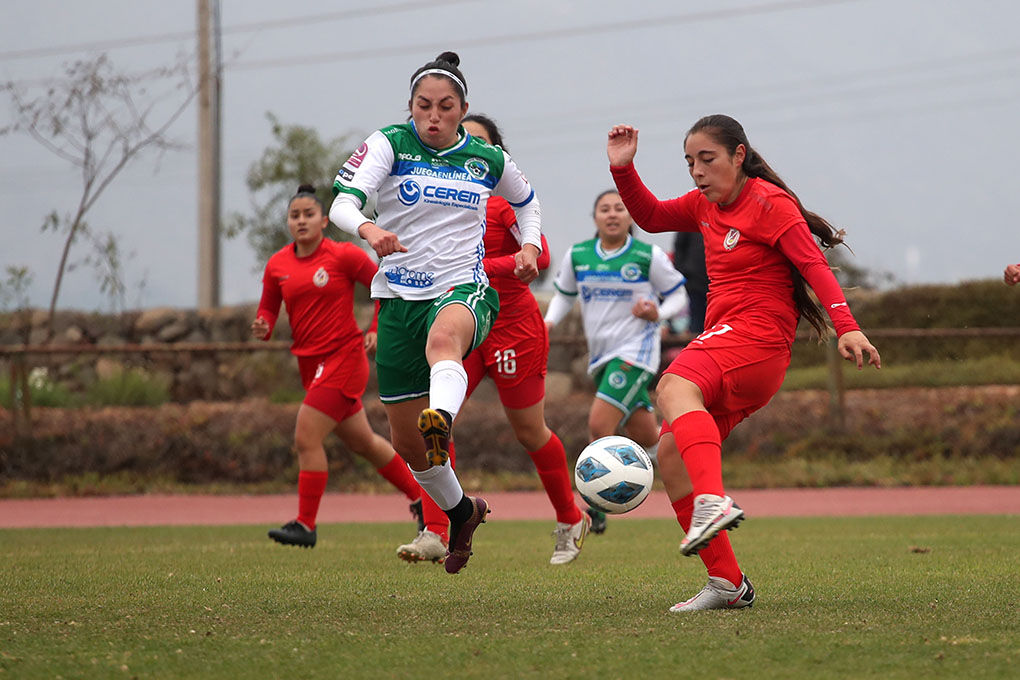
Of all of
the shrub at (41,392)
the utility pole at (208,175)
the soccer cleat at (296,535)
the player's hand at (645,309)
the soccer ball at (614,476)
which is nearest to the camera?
the soccer ball at (614,476)

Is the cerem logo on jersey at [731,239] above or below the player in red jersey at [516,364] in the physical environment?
above

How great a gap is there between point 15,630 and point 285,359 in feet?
40.1

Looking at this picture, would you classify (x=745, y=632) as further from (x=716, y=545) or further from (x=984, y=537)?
(x=984, y=537)

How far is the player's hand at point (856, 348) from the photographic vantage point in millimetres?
4180

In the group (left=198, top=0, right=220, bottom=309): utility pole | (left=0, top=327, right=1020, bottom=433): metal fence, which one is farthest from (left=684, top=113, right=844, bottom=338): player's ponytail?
(left=198, top=0, right=220, bottom=309): utility pole

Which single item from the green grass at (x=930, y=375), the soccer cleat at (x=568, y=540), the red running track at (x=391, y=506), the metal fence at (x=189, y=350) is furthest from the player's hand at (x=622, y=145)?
the green grass at (x=930, y=375)

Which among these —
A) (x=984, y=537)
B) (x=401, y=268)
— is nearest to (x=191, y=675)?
(x=401, y=268)

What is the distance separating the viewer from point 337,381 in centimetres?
779

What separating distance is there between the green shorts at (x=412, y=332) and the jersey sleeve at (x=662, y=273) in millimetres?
3740

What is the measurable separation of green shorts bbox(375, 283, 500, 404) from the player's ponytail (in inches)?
47.5

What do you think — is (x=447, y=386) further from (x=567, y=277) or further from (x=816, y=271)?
(x=567, y=277)

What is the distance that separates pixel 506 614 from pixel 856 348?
1543mm

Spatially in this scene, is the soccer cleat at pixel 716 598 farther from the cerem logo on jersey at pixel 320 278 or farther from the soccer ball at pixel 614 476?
the cerem logo on jersey at pixel 320 278

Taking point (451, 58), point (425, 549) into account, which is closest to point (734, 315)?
point (451, 58)
